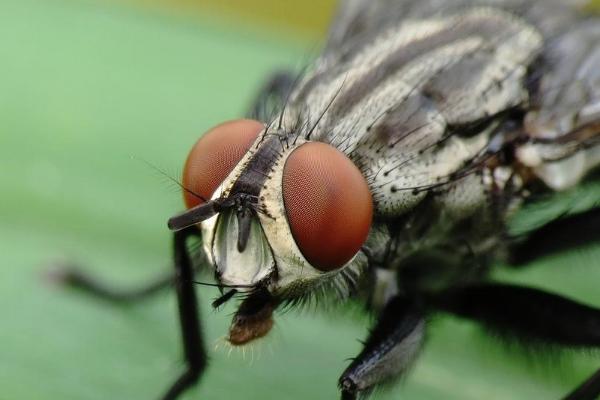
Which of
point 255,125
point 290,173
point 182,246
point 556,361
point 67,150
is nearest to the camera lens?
point 290,173

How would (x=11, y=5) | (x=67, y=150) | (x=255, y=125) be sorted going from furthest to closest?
(x=11, y=5) → (x=67, y=150) → (x=255, y=125)

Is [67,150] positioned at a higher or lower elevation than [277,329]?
lower

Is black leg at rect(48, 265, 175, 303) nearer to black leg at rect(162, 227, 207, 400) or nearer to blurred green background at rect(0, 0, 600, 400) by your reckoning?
blurred green background at rect(0, 0, 600, 400)

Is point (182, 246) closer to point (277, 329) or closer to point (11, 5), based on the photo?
point (277, 329)

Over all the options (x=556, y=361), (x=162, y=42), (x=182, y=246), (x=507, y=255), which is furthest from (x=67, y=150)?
(x=556, y=361)

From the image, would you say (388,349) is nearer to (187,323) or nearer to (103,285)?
(187,323)

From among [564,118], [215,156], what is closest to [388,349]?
[215,156]

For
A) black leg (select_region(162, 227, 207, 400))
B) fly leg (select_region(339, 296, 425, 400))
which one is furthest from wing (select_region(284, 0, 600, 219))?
black leg (select_region(162, 227, 207, 400))
